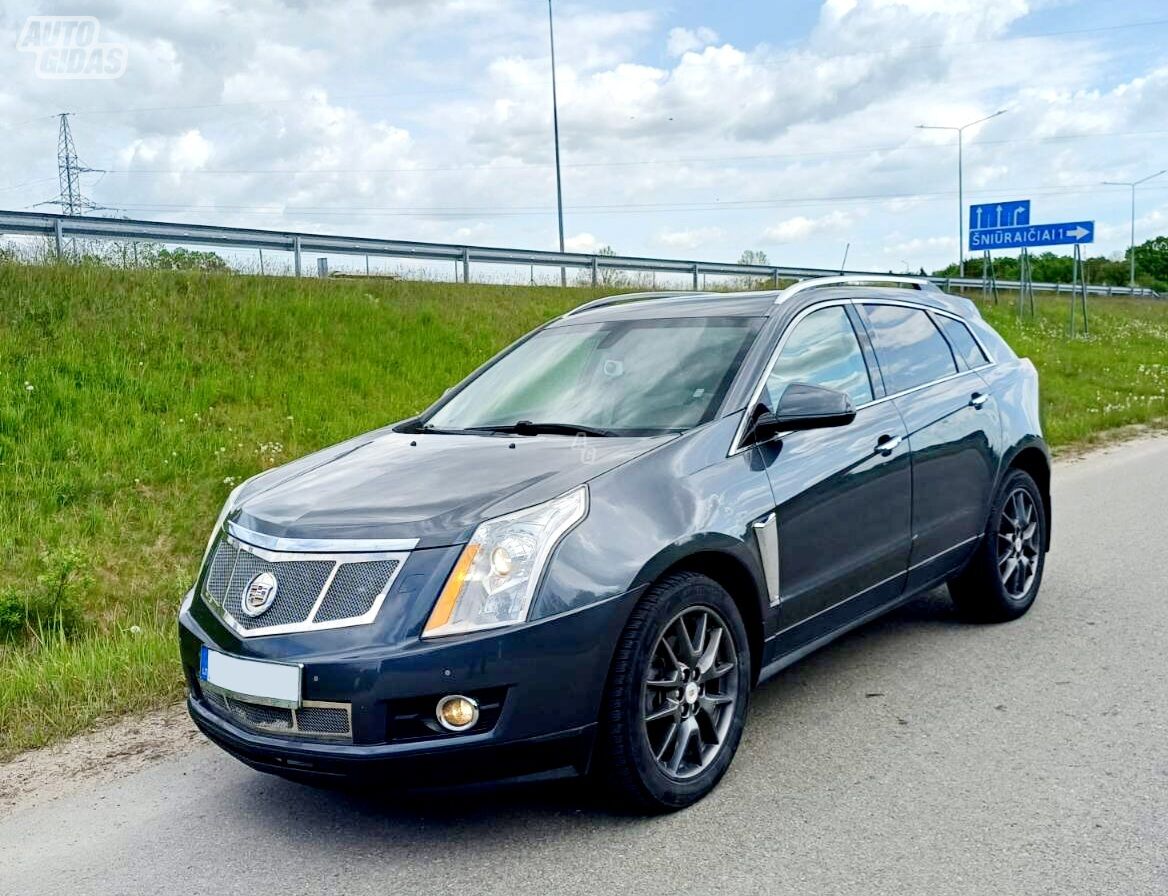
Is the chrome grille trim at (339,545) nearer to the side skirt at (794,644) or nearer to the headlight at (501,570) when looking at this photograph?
the headlight at (501,570)

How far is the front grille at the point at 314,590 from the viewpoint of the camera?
129 inches

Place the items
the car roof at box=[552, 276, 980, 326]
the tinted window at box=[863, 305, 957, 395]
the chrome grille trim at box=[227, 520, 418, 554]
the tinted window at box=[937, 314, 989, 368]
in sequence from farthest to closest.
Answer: the tinted window at box=[937, 314, 989, 368] → the tinted window at box=[863, 305, 957, 395] → the car roof at box=[552, 276, 980, 326] → the chrome grille trim at box=[227, 520, 418, 554]

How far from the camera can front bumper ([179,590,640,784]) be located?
10.4ft

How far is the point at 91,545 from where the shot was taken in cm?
800

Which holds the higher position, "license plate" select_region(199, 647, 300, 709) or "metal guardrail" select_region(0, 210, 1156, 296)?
"metal guardrail" select_region(0, 210, 1156, 296)

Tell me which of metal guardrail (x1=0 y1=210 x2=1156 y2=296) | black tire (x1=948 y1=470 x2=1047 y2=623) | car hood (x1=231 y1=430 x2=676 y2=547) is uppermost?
metal guardrail (x1=0 y1=210 x2=1156 y2=296)

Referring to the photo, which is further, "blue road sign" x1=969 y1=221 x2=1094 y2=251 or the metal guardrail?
"blue road sign" x1=969 y1=221 x2=1094 y2=251

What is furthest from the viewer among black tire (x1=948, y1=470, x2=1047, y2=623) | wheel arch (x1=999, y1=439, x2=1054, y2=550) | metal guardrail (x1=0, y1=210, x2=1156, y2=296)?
metal guardrail (x1=0, y1=210, x2=1156, y2=296)

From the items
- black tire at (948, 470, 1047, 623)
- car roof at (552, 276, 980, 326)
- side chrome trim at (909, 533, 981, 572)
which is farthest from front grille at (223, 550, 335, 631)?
black tire at (948, 470, 1047, 623)

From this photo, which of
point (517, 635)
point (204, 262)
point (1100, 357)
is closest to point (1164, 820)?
point (517, 635)

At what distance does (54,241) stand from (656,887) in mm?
12657

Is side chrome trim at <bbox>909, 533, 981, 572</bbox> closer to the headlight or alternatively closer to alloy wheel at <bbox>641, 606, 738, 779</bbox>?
alloy wheel at <bbox>641, 606, 738, 779</bbox>

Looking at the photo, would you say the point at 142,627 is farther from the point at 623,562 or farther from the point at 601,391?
the point at 623,562

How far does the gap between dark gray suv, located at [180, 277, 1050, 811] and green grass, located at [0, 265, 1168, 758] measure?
1817 millimetres
